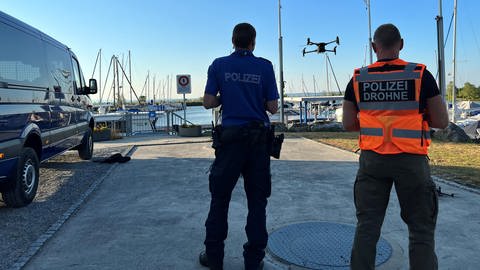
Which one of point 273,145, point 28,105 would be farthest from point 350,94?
point 28,105

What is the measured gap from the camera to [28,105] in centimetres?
561

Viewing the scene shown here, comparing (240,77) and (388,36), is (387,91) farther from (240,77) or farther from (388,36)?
(240,77)

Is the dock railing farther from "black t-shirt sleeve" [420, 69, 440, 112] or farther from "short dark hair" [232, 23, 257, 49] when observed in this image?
"black t-shirt sleeve" [420, 69, 440, 112]

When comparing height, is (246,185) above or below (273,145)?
below

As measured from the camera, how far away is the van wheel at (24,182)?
209 inches

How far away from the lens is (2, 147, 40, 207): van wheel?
17.4 feet

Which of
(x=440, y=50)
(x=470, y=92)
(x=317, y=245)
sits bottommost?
(x=317, y=245)

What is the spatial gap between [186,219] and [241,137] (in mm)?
2010

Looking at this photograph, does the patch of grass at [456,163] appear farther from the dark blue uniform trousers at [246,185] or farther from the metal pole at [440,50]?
the dark blue uniform trousers at [246,185]

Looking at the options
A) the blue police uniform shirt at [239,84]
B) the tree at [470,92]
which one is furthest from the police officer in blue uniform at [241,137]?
the tree at [470,92]

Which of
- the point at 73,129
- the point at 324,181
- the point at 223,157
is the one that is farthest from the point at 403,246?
the point at 73,129

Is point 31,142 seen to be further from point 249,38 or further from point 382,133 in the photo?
point 382,133

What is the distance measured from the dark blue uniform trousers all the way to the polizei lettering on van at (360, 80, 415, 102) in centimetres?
85

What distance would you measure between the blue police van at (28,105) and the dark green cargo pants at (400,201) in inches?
165
